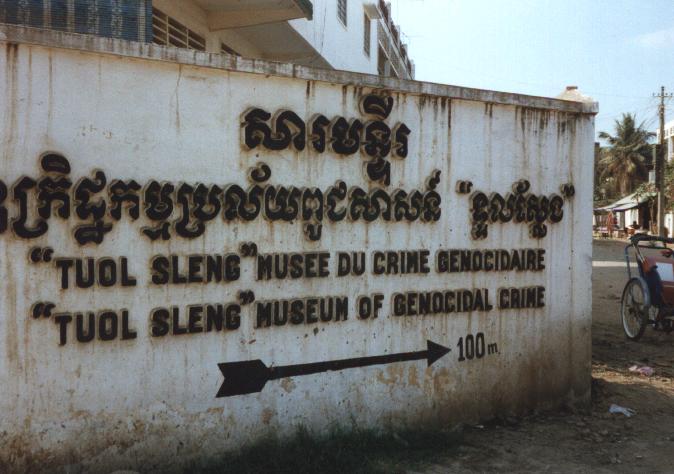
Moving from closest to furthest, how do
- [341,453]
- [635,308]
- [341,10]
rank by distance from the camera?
[341,453] → [635,308] → [341,10]

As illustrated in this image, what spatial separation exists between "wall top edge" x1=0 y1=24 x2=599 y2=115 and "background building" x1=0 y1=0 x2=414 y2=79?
1329mm

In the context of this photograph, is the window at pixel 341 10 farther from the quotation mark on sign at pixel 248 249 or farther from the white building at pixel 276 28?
the quotation mark on sign at pixel 248 249

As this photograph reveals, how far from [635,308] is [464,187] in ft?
15.5

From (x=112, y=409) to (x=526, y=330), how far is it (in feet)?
11.5

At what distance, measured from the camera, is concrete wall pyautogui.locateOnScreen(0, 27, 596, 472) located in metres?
3.56

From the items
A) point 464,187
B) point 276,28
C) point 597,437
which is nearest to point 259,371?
point 464,187

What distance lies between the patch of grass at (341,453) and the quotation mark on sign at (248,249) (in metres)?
1.30

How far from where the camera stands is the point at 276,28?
10.3 m

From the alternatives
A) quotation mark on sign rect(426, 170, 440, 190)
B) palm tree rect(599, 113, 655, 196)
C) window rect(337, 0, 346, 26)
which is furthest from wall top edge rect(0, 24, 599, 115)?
palm tree rect(599, 113, 655, 196)

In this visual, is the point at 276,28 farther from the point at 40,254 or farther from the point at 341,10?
the point at 40,254

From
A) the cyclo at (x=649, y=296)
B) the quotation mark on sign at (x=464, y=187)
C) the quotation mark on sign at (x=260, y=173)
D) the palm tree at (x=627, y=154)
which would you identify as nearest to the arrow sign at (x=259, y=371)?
the quotation mark on sign at (x=260, y=173)

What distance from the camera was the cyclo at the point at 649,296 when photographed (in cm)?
809

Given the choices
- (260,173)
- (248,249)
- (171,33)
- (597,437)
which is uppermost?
(171,33)

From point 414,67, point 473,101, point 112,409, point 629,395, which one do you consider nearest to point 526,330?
point 629,395
